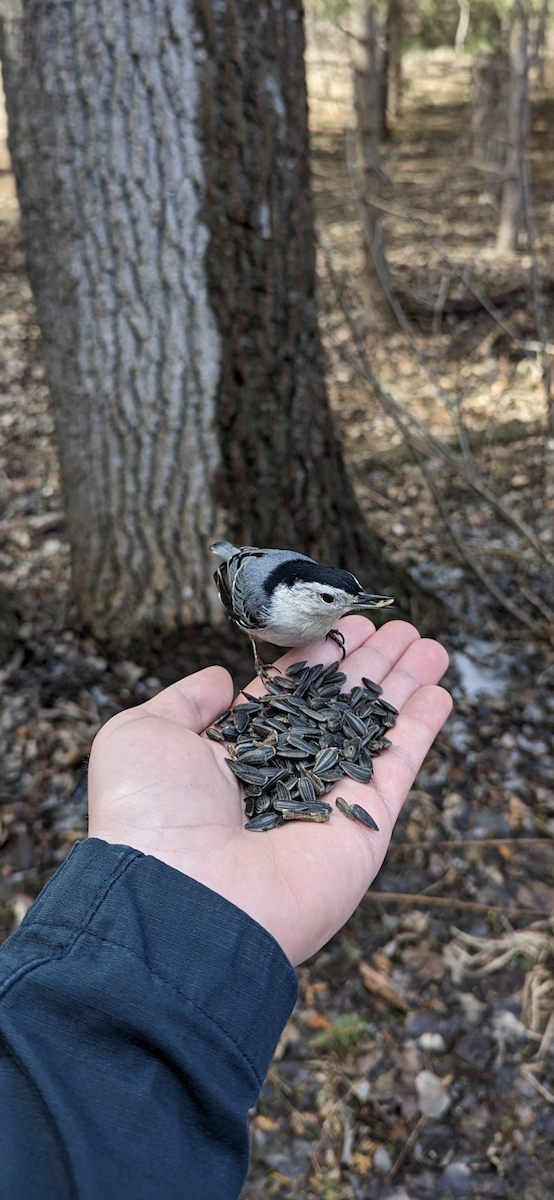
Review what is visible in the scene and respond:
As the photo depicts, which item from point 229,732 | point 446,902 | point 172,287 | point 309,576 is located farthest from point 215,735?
point 172,287

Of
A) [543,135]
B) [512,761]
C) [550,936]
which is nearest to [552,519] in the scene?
[512,761]

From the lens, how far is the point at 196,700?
2.28 metres

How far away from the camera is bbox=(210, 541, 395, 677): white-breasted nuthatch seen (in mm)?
2195

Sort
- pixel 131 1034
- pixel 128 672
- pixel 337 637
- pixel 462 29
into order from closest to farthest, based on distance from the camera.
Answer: pixel 131 1034 < pixel 337 637 < pixel 128 672 < pixel 462 29

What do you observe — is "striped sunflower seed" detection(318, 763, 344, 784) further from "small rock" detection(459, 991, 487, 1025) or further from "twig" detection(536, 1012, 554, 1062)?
"twig" detection(536, 1012, 554, 1062)

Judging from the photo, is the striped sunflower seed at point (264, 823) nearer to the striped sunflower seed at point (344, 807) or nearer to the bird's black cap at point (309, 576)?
the striped sunflower seed at point (344, 807)

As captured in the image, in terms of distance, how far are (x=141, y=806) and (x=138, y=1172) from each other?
28.0 inches

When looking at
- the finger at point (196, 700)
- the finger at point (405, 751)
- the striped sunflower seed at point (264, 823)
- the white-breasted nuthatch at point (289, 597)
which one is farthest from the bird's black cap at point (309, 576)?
the striped sunflower seed at point (264, 823)

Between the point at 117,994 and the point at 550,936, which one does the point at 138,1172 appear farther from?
the point at 550,936

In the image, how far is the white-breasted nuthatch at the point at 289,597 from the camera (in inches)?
86.4

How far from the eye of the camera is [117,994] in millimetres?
1334

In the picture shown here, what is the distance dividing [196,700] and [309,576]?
0.49 m

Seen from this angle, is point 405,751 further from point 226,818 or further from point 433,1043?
point 433,1043

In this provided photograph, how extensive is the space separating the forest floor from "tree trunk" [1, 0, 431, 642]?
1.62 feet
